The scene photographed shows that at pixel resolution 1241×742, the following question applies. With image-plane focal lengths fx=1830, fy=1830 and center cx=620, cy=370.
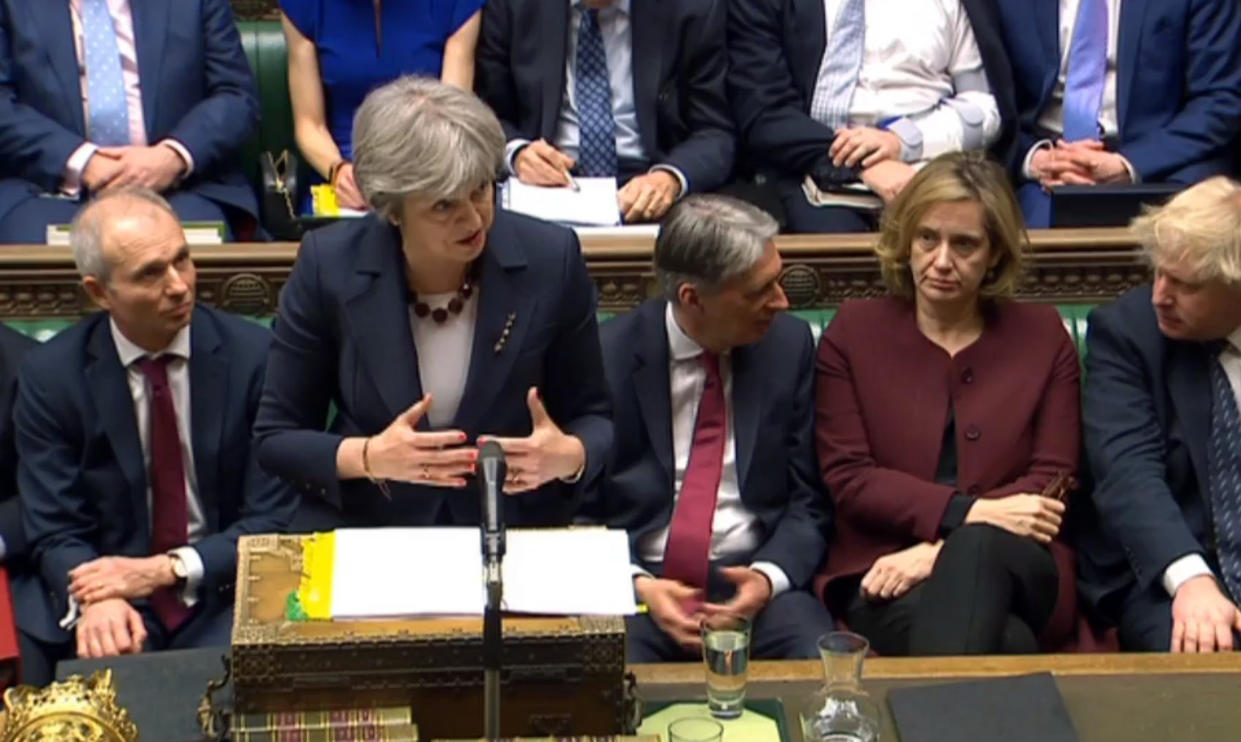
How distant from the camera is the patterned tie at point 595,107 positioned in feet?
12.5

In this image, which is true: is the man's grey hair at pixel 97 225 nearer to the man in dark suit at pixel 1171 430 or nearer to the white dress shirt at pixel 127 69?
the white dress shirt at pixel 127 69

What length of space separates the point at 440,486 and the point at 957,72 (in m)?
1.92

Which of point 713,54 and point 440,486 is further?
point 713,54

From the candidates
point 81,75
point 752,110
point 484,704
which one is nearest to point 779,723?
point 484,704

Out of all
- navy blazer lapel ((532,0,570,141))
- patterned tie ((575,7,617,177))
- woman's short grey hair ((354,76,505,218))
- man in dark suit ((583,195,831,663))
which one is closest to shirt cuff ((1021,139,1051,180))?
patterned tie ((575,7,617,177))

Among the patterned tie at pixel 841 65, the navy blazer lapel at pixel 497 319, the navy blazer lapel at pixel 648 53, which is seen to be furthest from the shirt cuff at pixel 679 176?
the navy blazer lapel at pixel 497 319

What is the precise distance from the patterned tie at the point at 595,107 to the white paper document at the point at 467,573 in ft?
6.11

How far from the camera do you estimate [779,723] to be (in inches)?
78.8

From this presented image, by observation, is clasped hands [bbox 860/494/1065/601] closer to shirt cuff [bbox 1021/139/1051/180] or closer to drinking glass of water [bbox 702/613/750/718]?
drinking glass of water [bbox 702/613/750/718]

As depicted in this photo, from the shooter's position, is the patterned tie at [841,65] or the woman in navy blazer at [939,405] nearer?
the woman in navy blazer at [939,405]

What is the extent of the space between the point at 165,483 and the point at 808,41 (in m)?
1.71

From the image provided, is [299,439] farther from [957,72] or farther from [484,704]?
[957,72]

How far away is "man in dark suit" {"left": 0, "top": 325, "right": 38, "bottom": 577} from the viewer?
283cm

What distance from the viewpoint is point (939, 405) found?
9.45 ft
